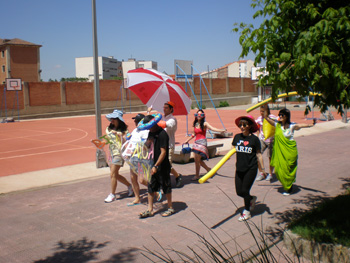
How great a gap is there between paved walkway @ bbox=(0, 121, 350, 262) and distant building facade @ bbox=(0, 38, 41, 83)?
2555 inches

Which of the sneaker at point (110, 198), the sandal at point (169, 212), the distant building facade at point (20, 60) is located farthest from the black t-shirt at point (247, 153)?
A: the distant building facade at point (20, 60)

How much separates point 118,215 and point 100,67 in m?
118

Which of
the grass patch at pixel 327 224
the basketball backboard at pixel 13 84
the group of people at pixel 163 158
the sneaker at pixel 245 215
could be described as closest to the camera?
the grass patch at pixel 327 224

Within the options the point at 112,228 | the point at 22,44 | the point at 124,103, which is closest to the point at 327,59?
the point at 112,228

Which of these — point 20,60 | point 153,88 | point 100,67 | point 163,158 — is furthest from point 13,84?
point 100,67

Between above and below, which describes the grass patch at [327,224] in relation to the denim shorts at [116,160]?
below

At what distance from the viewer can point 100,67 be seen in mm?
120250

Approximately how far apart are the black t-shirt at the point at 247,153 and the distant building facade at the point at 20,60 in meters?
69.4

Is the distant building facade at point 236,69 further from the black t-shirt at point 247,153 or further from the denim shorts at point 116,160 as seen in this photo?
the black t-shirt at point 247,153

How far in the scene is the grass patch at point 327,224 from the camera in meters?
4.57

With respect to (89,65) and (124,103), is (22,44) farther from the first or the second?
(89,65)

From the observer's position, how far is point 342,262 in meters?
4.29

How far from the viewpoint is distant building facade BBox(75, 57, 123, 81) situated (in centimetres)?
11653

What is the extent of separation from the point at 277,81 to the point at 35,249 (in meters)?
3.91
